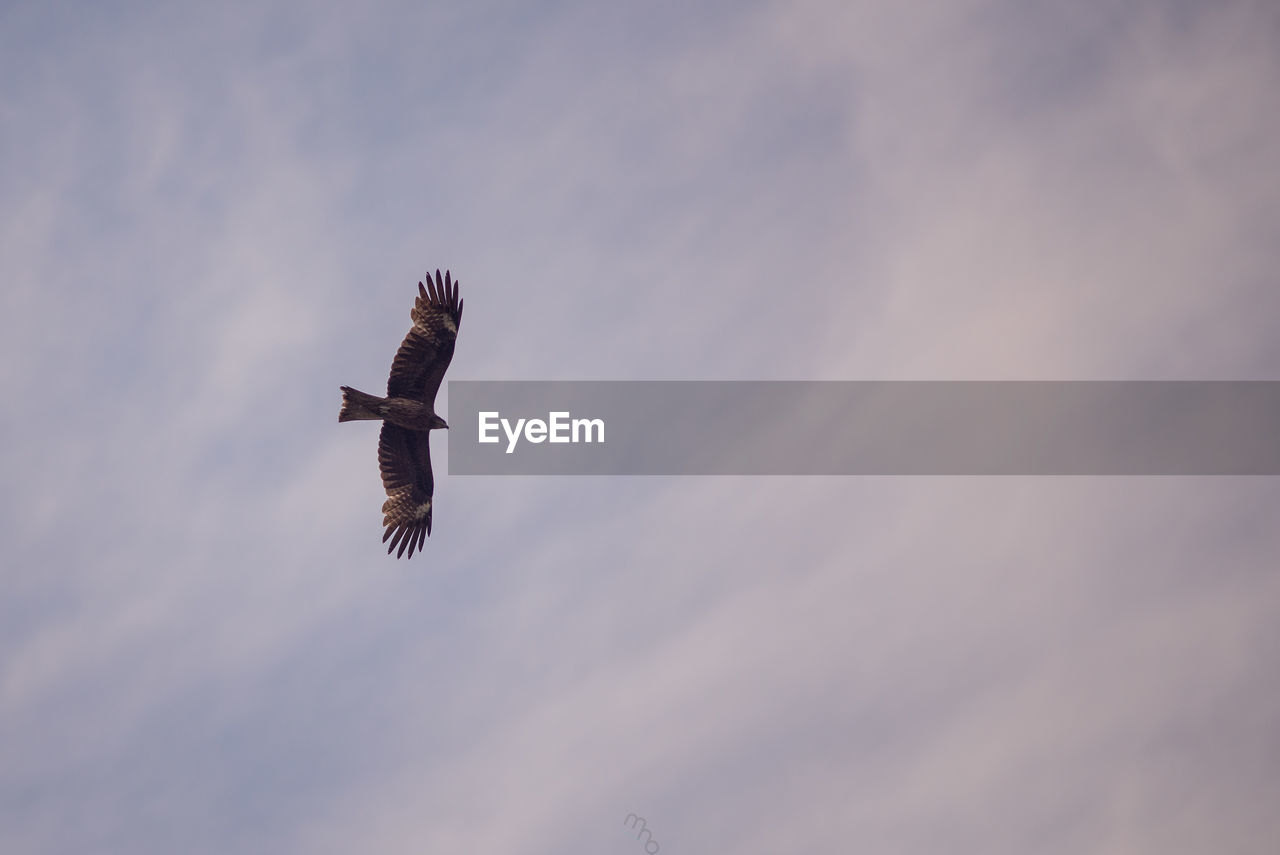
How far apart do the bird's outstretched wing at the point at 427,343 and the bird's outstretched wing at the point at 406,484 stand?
2.02 meters

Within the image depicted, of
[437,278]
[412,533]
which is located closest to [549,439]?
[412,533]

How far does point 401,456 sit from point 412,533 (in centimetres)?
227

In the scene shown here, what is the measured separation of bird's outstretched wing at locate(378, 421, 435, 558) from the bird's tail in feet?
5.94

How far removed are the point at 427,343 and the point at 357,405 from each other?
2.21m

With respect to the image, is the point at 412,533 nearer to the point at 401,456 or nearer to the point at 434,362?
the point at 401,456

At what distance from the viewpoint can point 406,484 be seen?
3167cm

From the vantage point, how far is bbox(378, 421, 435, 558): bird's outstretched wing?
3084 cm

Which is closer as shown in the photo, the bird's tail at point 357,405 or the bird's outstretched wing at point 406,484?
the bird's tail at point 357,405

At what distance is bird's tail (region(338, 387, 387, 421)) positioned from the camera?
28375 millimetres

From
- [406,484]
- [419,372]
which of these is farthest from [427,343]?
[406,484]

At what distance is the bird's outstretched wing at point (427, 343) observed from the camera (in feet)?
93.5

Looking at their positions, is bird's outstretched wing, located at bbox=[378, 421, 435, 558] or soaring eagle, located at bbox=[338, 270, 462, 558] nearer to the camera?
soaring eagle, located at bbox=[338, 270, 462, 558]

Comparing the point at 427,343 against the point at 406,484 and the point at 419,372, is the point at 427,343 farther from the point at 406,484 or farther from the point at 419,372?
the point at 406,484

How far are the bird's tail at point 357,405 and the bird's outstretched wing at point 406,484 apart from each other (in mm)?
1809
